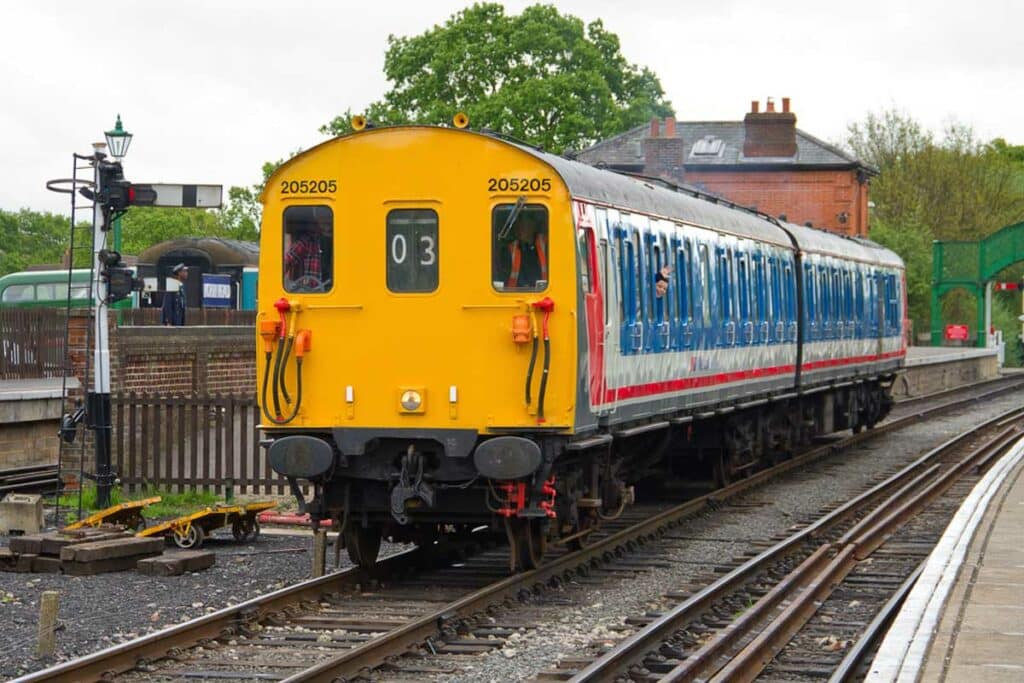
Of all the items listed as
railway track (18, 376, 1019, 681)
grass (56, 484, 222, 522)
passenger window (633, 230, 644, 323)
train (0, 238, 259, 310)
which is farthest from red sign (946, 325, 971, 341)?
passenger window (633, 230, 644, 323)

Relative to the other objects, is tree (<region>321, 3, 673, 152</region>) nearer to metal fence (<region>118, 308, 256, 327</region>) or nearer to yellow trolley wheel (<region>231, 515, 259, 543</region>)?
metal fence (<region>118, 308, 256, 327</region>)

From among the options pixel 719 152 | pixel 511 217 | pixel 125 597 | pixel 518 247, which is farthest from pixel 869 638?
pixel 719 152

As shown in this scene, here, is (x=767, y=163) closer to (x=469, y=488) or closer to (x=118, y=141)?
(x=118, y=141)

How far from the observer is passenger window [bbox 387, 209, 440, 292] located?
11000mm

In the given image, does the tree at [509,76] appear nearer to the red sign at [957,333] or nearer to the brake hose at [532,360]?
the red sign at [957,333]

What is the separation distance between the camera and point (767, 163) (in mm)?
50375

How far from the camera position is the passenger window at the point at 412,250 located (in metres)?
11.0

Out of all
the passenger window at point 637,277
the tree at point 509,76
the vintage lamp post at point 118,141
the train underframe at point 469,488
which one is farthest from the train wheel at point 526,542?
the tree at point 509,76

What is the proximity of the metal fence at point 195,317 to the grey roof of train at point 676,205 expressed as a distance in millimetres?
10049

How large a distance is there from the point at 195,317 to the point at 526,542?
16.4 m

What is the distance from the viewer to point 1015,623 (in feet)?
27.3

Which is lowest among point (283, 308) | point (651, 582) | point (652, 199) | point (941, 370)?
point (651, 582)

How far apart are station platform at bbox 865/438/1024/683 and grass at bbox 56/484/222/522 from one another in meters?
7.17

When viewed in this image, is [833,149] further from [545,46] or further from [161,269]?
[161,269]
